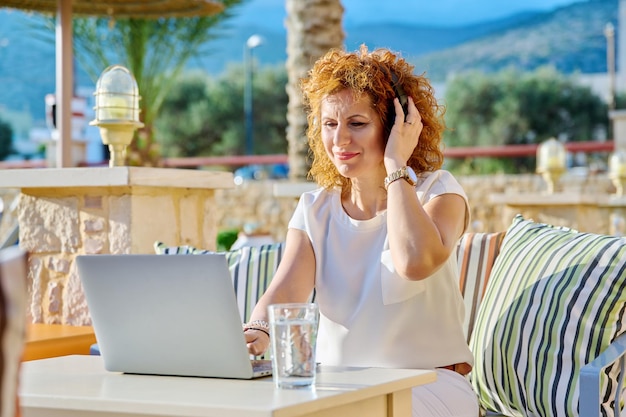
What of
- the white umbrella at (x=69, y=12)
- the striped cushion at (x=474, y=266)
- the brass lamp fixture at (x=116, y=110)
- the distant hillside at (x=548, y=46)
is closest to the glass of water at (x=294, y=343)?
the striped cushion at (x=474, y=266)

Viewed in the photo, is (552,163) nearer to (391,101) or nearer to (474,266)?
(474,266)

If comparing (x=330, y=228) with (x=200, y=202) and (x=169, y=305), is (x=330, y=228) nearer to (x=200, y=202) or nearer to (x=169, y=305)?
(x=169, y=305)

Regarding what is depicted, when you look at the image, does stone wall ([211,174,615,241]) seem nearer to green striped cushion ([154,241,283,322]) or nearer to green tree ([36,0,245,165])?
green tree ([36,0,245,165])

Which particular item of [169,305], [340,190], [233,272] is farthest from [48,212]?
[169,305]

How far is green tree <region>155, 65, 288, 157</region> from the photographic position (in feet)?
113

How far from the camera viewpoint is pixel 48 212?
3662mm

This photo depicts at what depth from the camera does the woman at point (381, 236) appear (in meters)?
2.19

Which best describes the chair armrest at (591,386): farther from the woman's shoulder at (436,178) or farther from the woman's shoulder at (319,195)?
the woman's shoulder at (319,195)

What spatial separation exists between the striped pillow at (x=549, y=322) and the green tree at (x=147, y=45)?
10345 millimetres

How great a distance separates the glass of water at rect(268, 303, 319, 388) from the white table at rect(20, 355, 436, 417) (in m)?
0.03

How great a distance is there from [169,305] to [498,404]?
1.12 m

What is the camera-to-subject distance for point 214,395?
1534 mm

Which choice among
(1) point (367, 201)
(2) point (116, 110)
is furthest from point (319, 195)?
(2) point (116, 110)

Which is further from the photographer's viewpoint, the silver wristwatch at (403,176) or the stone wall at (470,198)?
the stone wall at (470,198)
